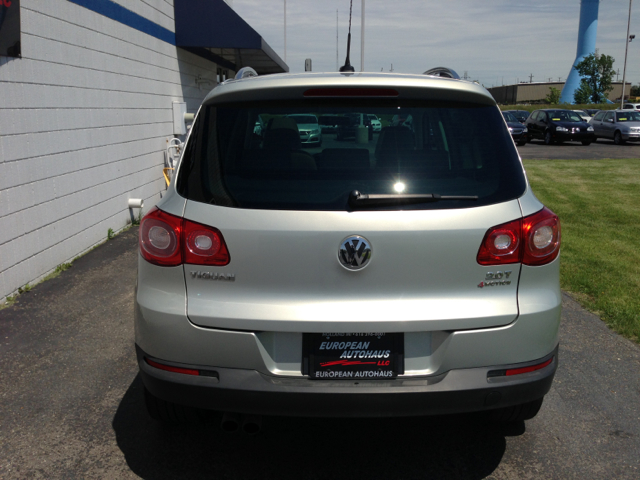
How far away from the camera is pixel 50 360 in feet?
14.7

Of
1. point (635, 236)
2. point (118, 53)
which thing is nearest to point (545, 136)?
point (635, 236)

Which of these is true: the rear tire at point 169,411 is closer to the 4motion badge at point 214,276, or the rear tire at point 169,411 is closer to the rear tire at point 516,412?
the 4motion badge at point 214,276

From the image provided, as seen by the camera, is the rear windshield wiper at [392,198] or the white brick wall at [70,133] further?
the white brick wall at [70,133]

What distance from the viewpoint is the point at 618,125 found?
32.2 metres

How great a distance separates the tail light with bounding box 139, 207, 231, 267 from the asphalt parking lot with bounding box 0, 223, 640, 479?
3.56ft

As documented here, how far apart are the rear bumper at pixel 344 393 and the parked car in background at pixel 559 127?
30878mm

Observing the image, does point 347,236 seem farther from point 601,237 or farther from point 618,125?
point 618,125

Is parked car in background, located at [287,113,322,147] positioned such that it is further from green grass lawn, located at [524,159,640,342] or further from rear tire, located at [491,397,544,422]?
green grass lawn, located at [524,159,640,342]

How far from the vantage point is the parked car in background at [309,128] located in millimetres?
2916

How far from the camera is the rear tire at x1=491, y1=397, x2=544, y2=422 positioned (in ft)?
10.4

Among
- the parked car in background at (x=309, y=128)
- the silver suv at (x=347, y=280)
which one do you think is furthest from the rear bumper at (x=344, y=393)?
the parked car in background at (x=309, y=128)

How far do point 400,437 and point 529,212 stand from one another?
1.43 meters

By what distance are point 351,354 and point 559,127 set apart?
102ft

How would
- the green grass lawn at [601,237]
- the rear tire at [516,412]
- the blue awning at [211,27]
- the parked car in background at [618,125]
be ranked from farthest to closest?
the parked car in background at [618,125], the blue awning at [211,27], the green grass lawn at [601,237], the rear tire at [516,412]
